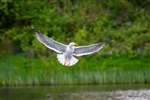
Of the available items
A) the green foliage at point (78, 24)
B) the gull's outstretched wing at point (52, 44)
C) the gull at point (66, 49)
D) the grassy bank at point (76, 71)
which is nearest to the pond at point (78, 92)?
the grassy bank at point (76, 71)

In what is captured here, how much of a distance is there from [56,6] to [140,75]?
37.8 feet

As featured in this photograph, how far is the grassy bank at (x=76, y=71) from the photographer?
28.2 meters

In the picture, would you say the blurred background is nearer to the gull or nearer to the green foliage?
the green foliage

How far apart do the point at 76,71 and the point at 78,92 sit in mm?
4555

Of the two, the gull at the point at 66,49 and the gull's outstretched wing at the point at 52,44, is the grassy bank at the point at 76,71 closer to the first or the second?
the gull at the point at 66,49

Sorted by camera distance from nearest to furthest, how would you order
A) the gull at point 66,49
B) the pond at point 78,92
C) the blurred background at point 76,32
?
the pond at point 78,92 < the gull at point 66,49 < the blurred background at point 76,32

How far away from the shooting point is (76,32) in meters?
36.7

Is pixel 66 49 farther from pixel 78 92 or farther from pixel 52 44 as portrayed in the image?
pixel 78 92

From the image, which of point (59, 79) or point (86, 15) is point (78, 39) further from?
point (59, 79)

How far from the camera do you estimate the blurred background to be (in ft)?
108

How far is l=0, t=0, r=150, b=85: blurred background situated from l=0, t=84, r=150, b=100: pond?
7.97ft

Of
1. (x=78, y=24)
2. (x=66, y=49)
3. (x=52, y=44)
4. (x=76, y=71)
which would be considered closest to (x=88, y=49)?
(x=66, y=49)

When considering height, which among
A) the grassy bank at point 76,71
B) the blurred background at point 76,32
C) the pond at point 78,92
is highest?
the blurred background at point 76,32

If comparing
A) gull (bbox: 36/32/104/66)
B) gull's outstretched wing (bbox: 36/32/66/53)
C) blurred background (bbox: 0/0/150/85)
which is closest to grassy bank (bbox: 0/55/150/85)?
blurred background (bbox: 0/0/150/85)
